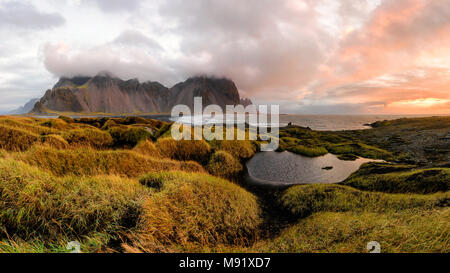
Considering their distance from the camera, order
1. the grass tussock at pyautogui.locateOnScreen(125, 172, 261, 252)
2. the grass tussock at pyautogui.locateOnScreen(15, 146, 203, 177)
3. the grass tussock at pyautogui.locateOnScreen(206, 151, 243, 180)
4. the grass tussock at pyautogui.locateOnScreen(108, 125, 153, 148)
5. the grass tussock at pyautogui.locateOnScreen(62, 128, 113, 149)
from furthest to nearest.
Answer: the grass tussock at pyautogui.locateOnScreen(108, 125, 153, 148), the grass tussock at pyautogui.locateOnScreen(62, 128, 113, 149), the grass tussock at pyautogui.locateOnScreen(206, 151, 243, 180), the grass tussock at pyautogui.locateOnScreen(15, 146, 203, 177), the grass tussock at pyautogui.locateOnScreen(125, 172, 261, 252)

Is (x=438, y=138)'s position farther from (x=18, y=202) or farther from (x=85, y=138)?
(x=85, y=138)

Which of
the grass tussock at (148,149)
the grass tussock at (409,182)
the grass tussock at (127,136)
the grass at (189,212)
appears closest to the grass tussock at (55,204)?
the grass at (189,212)

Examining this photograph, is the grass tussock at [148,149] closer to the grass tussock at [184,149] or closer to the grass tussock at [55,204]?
the grass tussock at [184,149]

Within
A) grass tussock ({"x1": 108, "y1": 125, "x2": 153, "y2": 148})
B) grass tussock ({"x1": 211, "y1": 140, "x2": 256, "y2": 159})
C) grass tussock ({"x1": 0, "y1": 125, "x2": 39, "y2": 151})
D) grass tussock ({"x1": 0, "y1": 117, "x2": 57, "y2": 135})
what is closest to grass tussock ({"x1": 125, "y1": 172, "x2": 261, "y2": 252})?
grass tussock ({"x1": 211, "y1": 140, "x2": 256, "y2": 159})

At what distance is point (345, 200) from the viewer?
7422 millimetres

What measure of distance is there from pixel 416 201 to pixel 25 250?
11.6 meters

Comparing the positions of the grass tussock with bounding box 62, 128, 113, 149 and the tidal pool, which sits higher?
the grass tussock with bounding box 62, 128, 113, 149

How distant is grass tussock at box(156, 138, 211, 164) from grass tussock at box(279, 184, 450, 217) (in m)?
7.68

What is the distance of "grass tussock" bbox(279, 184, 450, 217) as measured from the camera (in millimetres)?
5848

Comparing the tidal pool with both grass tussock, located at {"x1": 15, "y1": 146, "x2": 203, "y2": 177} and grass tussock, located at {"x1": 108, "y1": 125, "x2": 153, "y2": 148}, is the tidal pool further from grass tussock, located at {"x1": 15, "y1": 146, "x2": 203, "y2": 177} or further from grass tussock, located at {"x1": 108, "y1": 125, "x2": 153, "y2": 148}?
grass tussock, located at {"x1": 108, "y1": 125, "x2": 153, "y2": 148}

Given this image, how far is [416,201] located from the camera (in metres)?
5.94

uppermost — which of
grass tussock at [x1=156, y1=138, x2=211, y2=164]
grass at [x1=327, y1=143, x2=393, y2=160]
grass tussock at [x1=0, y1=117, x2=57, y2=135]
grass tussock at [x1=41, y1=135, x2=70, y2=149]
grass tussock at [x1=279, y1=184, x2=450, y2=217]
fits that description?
grass tussock at [x1=0, y1=117, x2=57, y2=135]
